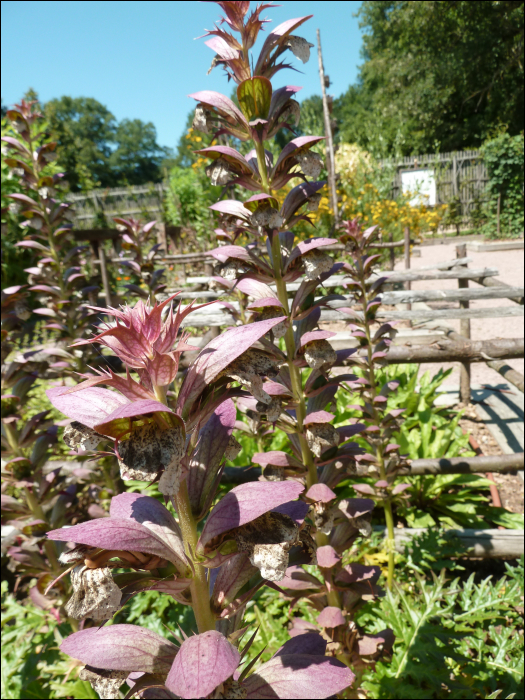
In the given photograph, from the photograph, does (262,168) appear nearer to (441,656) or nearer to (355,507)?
(355,507)

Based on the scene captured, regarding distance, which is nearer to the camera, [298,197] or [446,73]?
[298,197]

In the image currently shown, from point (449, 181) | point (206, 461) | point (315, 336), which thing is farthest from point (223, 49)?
point (449, 181)

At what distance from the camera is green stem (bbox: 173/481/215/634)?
2.23 ft

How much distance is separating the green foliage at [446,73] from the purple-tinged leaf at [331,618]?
18915mm

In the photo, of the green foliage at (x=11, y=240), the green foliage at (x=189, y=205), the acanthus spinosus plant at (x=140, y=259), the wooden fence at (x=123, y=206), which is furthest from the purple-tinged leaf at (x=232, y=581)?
the wooden fence at (x=123, y=206)

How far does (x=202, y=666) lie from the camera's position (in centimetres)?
54

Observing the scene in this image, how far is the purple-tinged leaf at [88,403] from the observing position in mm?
590

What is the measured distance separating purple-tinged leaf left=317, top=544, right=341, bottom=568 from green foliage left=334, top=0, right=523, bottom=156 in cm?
1881

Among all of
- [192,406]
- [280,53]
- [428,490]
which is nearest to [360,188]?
[428,490]

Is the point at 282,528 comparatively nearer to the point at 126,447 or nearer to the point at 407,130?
the point at 126,447

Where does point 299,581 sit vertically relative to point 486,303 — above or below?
below

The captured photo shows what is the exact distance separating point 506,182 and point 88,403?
756 inches

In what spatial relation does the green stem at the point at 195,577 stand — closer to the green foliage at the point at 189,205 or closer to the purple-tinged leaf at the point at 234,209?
the purple-tinged leaf at the point at 234,209

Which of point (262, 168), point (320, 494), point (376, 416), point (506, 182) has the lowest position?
point (376, 416)
